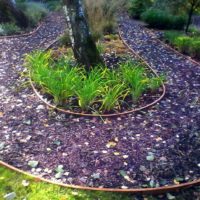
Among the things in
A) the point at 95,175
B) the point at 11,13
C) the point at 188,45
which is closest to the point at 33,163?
the point at 95,175

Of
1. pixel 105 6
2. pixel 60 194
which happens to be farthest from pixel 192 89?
pixel 105 6

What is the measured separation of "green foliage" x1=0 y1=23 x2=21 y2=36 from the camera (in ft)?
26.3

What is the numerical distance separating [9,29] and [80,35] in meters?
3.64

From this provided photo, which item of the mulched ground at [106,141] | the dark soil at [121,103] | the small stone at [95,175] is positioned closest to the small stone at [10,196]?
the mulched ground at [106,141]

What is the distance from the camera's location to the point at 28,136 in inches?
152

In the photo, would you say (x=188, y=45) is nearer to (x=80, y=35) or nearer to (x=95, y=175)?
(x=80, y=35)

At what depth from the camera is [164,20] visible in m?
9.72

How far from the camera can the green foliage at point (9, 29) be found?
26.3 feet

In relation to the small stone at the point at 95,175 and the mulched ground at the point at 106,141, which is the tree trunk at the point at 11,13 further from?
the small stone at the point at 95,175

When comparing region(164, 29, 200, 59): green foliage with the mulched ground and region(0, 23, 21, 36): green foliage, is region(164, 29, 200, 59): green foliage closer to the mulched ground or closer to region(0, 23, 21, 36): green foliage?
the mulched ground

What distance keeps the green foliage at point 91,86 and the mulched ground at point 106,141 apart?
0.76ft

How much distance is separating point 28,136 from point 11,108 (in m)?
0.74

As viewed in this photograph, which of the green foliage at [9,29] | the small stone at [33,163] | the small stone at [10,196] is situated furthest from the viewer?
the green foliage at [9,29]

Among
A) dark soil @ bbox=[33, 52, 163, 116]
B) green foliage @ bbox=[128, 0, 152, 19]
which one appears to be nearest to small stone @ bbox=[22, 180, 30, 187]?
dark soil @ bbox=[33, 52, 163, 116]
